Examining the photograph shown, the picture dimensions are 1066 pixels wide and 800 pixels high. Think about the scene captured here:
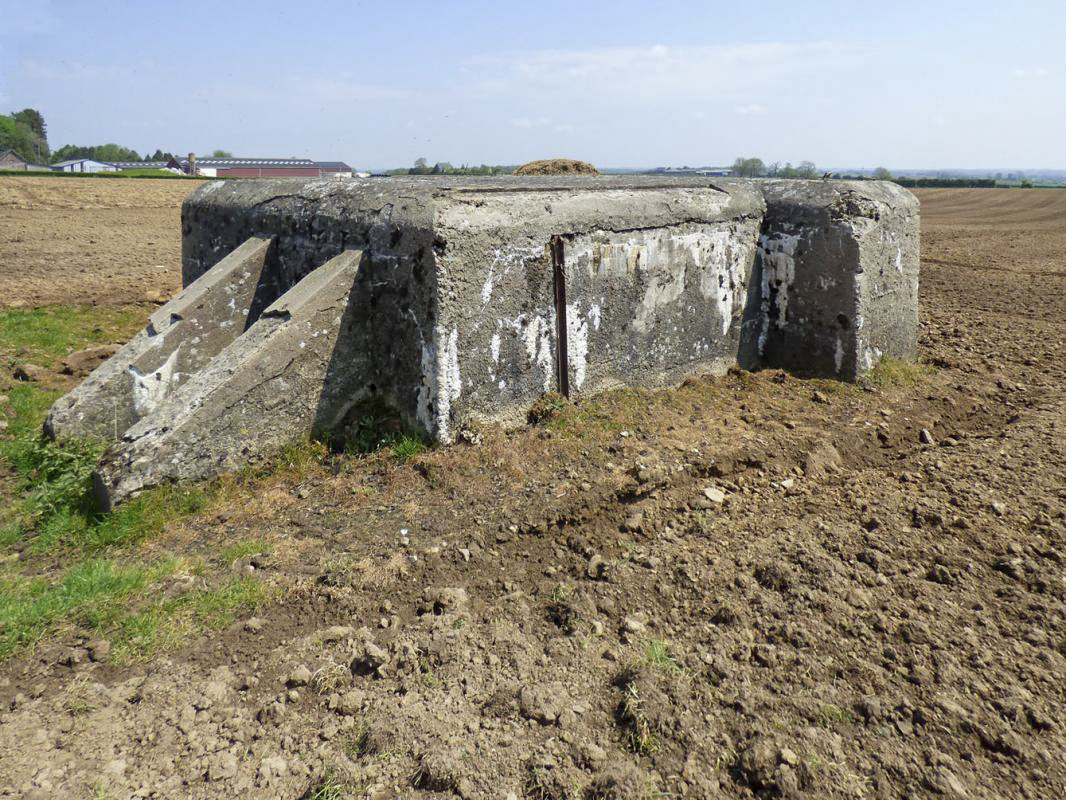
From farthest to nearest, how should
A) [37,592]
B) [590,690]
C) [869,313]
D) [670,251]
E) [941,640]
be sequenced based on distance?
[869,313] → [670,251] → [37,592] → [941,640] → [590,690]

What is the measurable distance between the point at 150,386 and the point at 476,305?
7.99 feet

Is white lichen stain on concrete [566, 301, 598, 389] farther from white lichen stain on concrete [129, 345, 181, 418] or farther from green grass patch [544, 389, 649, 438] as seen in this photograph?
white lichen stain on concrete [129, 345, 181, 418]

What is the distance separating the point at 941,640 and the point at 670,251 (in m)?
3.33

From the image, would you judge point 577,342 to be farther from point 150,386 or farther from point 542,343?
point 150,386

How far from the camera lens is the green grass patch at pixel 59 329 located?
7.37 m

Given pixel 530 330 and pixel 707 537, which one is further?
pixel 530 330

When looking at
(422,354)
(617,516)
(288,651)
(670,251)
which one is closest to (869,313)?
(670,251)

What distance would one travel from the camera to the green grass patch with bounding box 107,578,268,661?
3.08 m

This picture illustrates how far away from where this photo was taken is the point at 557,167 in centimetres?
953

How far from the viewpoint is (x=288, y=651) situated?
305cm

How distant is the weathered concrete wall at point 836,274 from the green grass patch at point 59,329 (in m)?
6.46

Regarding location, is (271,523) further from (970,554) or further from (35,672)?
(970,554)

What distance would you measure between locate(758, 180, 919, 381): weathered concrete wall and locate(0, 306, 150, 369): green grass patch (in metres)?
6.46

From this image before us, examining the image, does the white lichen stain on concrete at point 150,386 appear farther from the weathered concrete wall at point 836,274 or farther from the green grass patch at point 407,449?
the weathered concrete wall at point 836,274
